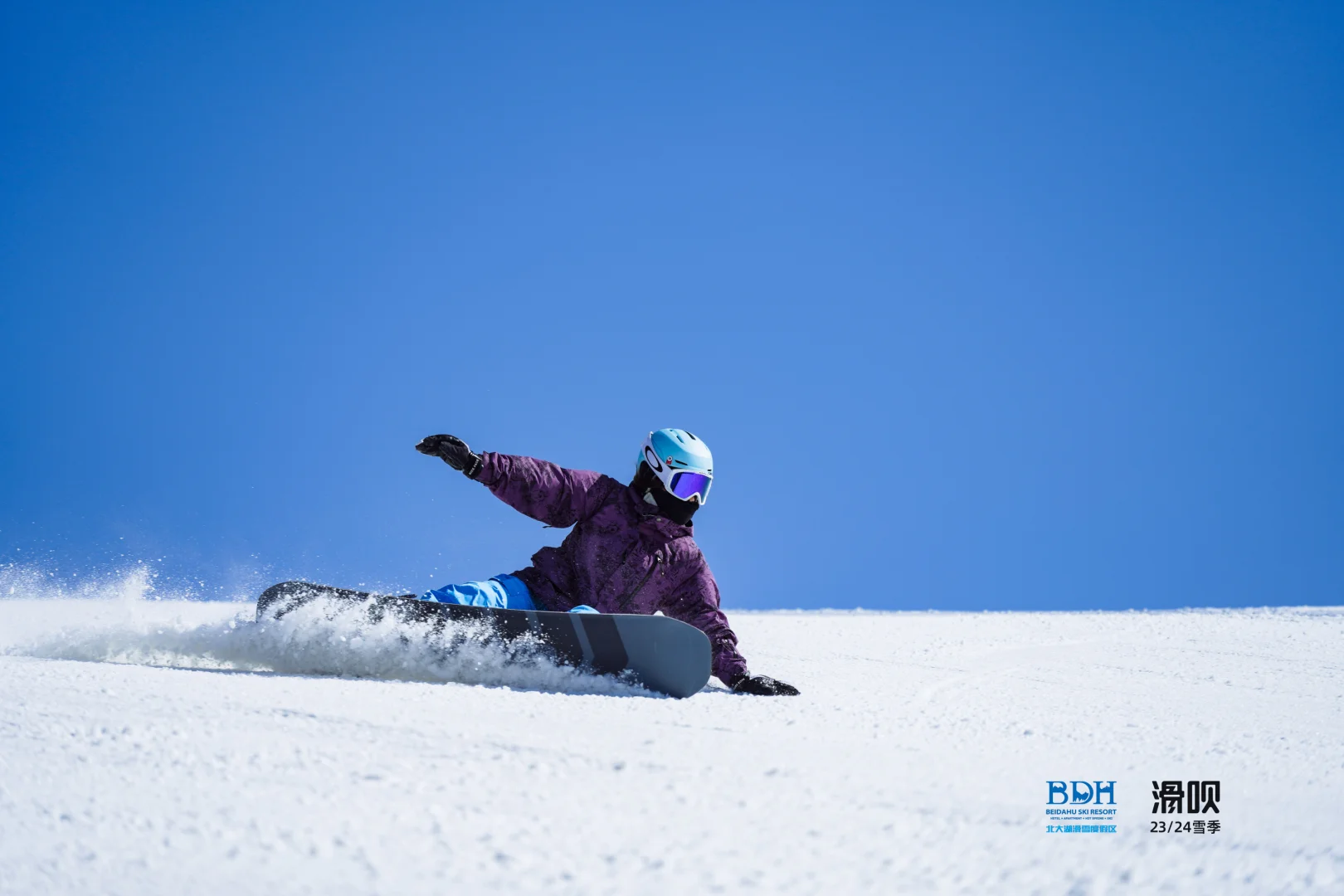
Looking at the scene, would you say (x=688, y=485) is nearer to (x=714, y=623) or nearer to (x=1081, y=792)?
(x=714, y=623)

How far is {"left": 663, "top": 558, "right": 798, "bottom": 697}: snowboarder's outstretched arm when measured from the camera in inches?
175

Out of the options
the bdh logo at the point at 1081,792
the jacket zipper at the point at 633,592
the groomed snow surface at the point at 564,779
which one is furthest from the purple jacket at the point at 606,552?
the bdh logo at the point at 1081,792

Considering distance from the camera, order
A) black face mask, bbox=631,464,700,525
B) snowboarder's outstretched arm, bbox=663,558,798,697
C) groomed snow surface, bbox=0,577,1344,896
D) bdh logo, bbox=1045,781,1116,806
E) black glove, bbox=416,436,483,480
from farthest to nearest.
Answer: black face mask, bbox=631,464,700,525 < black glove, bbox=416,436,483,480 < snowboarder's outstretched arm, bbox=663,558,798,697 < bdh logo, bbox=1045,781,1116,806 < groomed snow surface, bbox=0,577,1344,896

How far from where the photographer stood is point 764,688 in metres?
4.30

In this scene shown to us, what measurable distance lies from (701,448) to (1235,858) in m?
3.56

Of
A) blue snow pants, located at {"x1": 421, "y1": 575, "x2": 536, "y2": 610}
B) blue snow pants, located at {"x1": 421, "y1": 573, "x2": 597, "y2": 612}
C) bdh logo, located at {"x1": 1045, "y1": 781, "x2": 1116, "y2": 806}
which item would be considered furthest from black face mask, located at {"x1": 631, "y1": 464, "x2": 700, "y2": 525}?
bdh logo, located at {"x1": 1045, "y1": 781, "x2": 1116, "y2": 806}

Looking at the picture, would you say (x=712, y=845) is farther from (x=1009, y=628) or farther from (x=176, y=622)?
(x=1009, y=628)

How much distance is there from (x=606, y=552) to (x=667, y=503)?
0.43 m

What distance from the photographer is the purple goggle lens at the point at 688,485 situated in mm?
5211

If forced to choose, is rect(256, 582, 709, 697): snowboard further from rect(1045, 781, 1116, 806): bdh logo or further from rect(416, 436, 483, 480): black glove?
rect(1045, 781, 1116, 806): bdh logo

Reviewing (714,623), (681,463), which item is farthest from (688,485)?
(714,623)

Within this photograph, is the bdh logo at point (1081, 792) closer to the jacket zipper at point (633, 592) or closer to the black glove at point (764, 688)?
the black glove at point (764, 688)

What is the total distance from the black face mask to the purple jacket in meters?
0.04

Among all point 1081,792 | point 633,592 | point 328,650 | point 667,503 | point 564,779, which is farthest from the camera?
point 667,503
